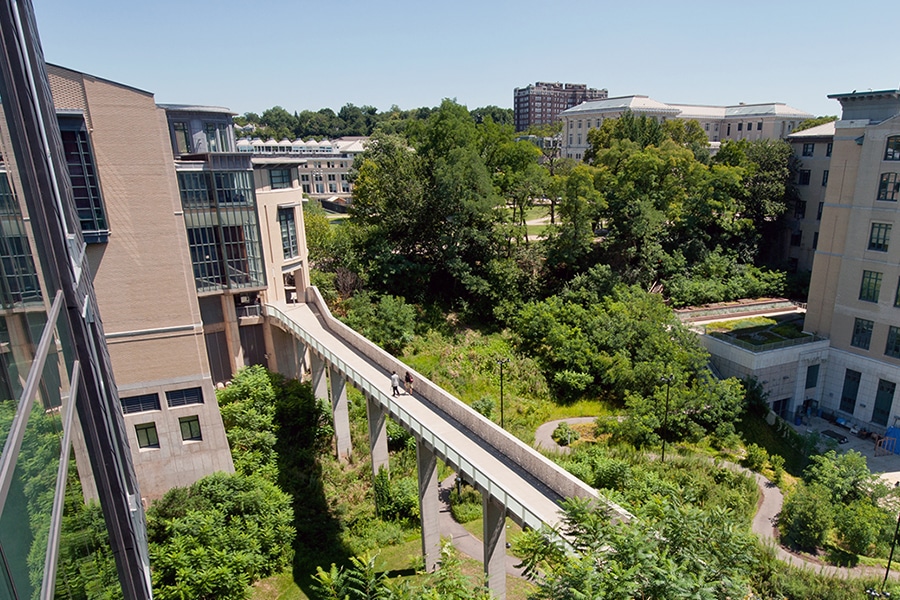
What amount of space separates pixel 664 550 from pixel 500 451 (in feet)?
29.7

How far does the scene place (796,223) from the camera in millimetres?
52250

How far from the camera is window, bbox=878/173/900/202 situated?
105 feet

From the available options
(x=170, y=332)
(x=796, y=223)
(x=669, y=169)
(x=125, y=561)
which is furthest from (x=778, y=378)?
(x=125, y=561)

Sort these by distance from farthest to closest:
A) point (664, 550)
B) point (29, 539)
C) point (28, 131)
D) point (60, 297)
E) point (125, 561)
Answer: point (664, 550)
point (125, 561)
point (28, 131)
point (60, 297)
point (29, 539)

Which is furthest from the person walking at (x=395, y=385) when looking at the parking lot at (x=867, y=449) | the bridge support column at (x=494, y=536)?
the parking lot at (x=867, y=449)

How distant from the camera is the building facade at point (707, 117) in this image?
277 ft

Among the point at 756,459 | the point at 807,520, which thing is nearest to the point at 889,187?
the point at 756,459

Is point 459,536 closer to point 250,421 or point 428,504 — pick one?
point 428,504

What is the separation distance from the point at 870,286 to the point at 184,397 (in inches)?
Result: 1462

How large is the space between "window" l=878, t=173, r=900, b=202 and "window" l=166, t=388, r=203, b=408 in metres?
37.4

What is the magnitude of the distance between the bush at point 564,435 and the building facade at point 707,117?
2536 inches

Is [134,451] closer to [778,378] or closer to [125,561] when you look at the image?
[125,561]

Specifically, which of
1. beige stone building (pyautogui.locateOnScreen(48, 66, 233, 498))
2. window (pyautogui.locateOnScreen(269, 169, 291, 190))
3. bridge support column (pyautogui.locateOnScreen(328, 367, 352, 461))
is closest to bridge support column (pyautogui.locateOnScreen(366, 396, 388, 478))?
bridge support column (pyautogui.locateOnScreen(328, 367, 352, 461))

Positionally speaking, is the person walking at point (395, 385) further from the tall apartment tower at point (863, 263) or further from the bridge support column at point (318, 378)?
the tall apartment tower at point (863, 263)
